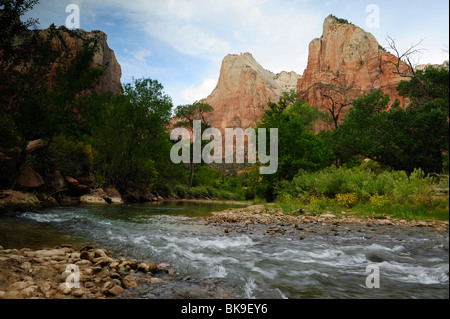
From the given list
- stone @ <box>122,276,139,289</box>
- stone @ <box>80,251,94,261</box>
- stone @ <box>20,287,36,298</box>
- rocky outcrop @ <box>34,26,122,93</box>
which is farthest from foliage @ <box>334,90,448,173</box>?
rocky outcrop @ <box>34,26,122,93</box>

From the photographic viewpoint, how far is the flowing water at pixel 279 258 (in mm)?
3490

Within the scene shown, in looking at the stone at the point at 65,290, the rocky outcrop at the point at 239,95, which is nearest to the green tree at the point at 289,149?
the stone at the point at 65,290

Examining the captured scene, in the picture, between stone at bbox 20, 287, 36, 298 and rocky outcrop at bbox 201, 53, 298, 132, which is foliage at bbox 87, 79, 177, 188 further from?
rocky outcrop at bbox 201, 53, 298, 132

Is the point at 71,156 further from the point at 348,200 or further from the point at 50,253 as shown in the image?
the point at 348,200


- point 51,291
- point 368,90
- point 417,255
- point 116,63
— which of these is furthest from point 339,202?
point 368,90

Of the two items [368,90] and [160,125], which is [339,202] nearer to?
A: [160,125]

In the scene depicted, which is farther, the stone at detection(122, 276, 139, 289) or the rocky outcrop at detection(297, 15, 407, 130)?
the rocky outcrop at detection(297, 15, 407, 130)

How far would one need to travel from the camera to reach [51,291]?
313 centimetres

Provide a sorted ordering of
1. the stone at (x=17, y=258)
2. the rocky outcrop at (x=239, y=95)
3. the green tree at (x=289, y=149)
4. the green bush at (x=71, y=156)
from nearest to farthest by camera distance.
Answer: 1. the stone at (x=17, y=258)
2. the green tree at (x=289, y=149)
3. the green bush at (x=71, y=156)
4. the rocky outcrop at (x=239, y=95)

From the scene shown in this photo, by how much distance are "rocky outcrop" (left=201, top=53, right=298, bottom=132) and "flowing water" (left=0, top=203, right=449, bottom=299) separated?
5262 inches

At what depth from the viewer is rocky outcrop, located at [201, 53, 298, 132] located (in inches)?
5773

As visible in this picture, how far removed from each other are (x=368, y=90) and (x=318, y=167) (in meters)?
94.5

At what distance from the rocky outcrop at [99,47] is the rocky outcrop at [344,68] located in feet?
245

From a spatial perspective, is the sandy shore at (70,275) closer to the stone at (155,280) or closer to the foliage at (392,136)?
the stone at (155,280)
